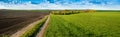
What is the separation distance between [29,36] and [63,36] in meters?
4.23

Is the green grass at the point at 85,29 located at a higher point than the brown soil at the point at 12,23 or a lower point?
higher

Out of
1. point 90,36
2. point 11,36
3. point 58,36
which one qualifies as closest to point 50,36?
point 58,36

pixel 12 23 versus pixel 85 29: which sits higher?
pixel 85 29

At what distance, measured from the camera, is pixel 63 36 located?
20.4 m

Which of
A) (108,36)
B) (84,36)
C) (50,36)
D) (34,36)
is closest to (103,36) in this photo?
(108,36)

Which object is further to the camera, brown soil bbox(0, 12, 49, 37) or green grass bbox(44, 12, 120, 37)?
brown soil bbox(0, 12, 49, 37)

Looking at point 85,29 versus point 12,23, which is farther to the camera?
point 12,23

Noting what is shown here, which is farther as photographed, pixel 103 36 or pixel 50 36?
pixel 50 36

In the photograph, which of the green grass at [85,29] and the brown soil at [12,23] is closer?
the green grass at [85,29]

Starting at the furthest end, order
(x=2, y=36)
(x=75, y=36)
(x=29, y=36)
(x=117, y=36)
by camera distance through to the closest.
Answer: (x=2, y=36)
(x=29, y=36)
(x=75, y=36)
(x=117, y=36)

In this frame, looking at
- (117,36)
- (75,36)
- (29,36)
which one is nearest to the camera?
(117,36)

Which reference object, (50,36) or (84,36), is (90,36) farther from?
(50,36)

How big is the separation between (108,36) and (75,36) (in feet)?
9.81

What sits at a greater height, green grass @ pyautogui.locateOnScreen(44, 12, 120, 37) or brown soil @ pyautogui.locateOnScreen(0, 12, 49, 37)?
green grass @ pyautogui.locateOnScreen(44, 12, 120, 37)
